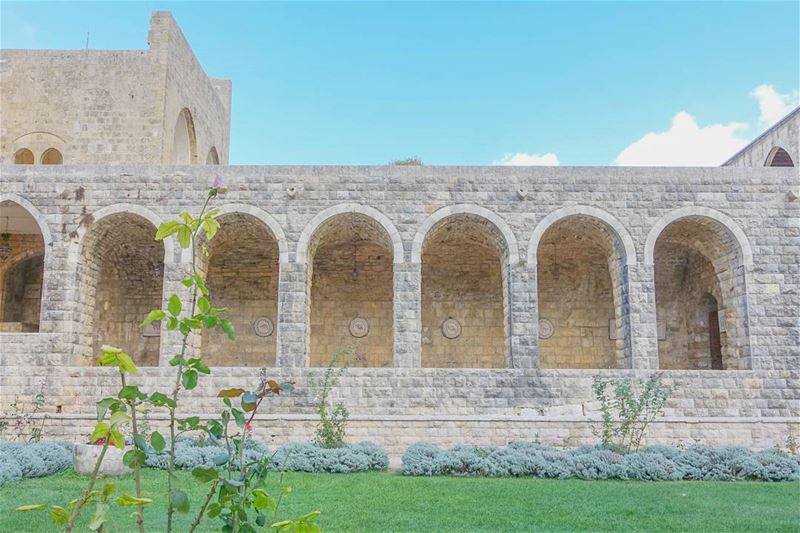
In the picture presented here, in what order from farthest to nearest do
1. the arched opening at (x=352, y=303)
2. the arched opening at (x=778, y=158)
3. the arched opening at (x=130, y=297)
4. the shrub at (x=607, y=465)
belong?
the arched opening at (x=778, y=158)
the arched opening at (x=352, y=303)
the arched opening at (x=130, y=297)
the shrub at (x=607, y=465)

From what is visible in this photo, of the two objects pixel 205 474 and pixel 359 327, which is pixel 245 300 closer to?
pixel 359 327

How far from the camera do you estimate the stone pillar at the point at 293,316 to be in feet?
40.9

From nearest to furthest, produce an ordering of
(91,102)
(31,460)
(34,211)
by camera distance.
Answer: (31,460) → (34,211) → (91,102)

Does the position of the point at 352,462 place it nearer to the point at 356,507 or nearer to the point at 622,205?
the point at 356,507

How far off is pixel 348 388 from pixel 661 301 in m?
9.28

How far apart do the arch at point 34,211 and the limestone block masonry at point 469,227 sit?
34mm

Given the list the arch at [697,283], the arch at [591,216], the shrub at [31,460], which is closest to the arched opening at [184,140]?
the arch at [591,216]

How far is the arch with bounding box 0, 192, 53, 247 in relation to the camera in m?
12.9

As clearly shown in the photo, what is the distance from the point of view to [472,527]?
5844mm

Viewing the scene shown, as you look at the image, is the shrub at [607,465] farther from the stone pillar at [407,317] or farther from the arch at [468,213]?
the arch at [468,213]

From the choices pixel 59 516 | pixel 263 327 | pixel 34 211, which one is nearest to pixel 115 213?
pixel 34 211

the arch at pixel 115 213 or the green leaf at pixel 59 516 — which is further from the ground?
the arch at pixel 115 213

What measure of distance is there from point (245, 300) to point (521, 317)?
24.8 ft

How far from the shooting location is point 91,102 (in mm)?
18062
